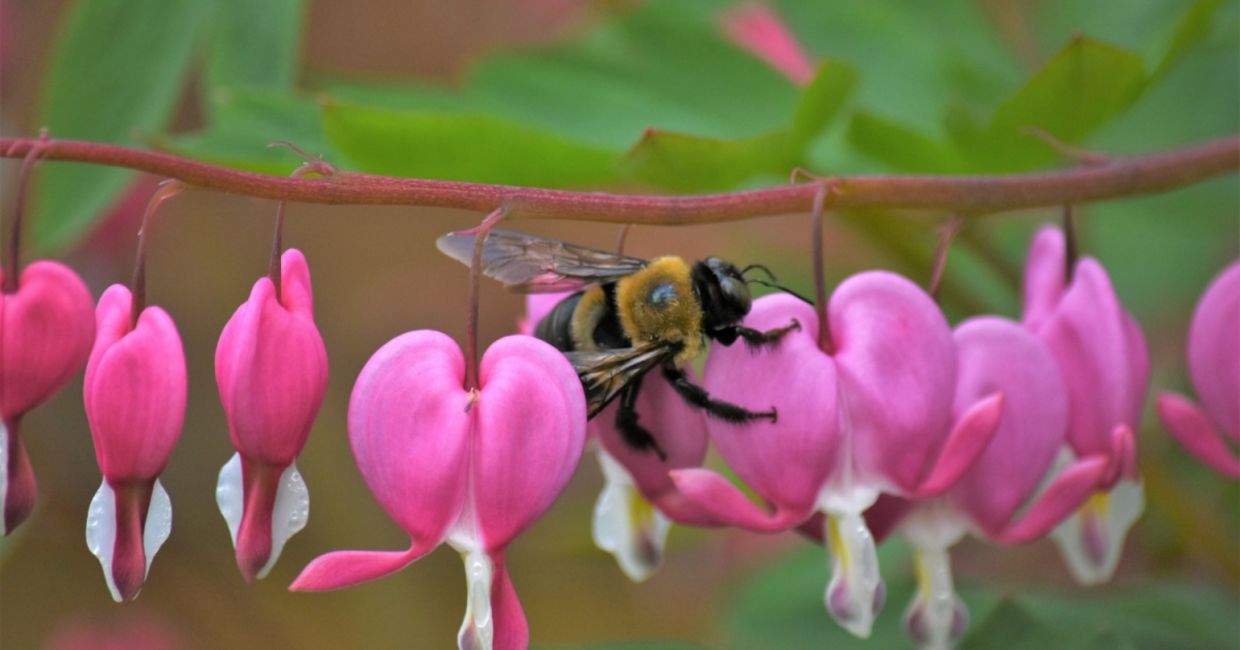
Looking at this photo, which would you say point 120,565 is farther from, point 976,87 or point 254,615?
point 254,615

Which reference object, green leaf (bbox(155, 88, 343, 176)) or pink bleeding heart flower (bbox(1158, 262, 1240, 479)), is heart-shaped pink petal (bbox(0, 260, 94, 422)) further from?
pink bleeding heart flower (bbox(1158, 262, 1240, 479))

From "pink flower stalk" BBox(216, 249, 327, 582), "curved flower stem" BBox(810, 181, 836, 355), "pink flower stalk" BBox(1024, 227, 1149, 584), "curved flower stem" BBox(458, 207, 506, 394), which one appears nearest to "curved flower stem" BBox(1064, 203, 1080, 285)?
"pink flower stalk" BBox(1024, 227, 1149, 584)

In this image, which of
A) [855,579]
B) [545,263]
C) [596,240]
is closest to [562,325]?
[545,263]

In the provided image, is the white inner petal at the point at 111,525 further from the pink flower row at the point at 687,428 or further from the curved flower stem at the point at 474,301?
the curved flower stem at the point at 474,301

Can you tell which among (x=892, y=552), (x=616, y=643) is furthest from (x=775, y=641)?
(x=616, y=643)

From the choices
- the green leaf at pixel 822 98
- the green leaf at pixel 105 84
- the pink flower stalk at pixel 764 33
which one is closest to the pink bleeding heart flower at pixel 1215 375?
the green leaf at pixel 822 98
